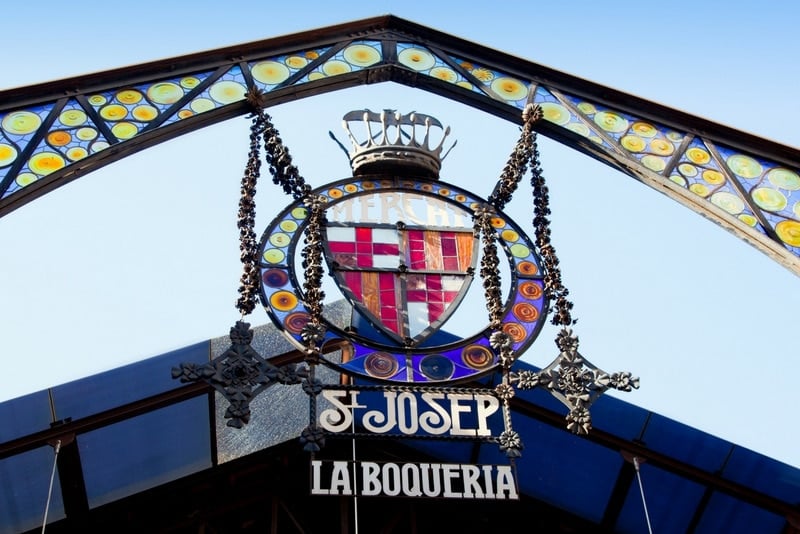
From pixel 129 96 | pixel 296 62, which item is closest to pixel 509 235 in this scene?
pixel 296 62

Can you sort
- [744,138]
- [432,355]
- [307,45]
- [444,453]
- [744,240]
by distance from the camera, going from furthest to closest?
[444,453] → [307,45] → [744,138] → [744,240] → [432,355]

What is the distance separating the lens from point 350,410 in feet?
22.6

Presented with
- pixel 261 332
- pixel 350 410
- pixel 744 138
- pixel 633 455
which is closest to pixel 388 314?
pixel 350 410

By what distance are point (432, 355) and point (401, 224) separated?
1261 millimetres

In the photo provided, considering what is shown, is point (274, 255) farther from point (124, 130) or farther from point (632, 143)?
point (632, 143)

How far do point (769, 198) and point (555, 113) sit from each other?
6.11 ft

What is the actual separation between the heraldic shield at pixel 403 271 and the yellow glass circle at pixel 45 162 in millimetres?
1911

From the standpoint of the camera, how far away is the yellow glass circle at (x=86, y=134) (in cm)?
782

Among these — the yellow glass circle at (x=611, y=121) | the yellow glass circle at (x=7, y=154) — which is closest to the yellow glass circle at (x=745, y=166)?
the yellow glass circle at (x=611, y=121)

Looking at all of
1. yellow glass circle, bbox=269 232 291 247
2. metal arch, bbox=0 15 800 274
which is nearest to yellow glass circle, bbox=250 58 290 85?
metal arch, bbox=0 15 800 274

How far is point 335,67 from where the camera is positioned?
914 cm

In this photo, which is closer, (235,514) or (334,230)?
(334,230)

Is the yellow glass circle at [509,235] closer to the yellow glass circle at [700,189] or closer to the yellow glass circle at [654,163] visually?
the yellow glass circle at [654,163]

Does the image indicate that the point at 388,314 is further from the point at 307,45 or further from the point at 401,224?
the point at 307,45
